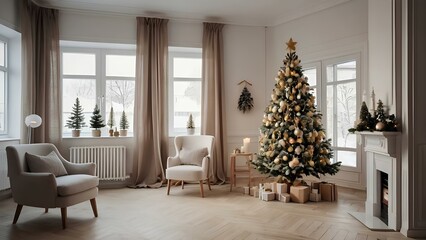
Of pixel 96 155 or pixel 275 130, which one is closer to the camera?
pixel 275 130

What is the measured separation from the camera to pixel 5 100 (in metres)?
5.40

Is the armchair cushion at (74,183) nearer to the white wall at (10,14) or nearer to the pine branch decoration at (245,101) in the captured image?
the white wall at (10,14)

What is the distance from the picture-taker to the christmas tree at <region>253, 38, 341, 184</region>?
15.8 ft

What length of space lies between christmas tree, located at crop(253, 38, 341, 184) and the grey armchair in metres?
2.63

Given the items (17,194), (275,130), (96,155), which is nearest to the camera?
(17,194)

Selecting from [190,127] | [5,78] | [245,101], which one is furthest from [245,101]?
[5,78]

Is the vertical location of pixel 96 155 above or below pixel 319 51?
below

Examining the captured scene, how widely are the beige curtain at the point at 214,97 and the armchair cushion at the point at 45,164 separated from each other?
292 centimetres

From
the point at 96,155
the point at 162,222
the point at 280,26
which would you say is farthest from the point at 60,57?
the point at 280,26

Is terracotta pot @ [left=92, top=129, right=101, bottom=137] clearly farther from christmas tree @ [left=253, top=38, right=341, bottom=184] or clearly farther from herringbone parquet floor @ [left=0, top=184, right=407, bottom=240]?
christmas tree @ [left=253, top=38, right=341, bottom=184]

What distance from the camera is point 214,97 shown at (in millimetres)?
6449

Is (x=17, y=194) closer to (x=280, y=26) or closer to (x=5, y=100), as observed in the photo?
(x=5, y=100)
